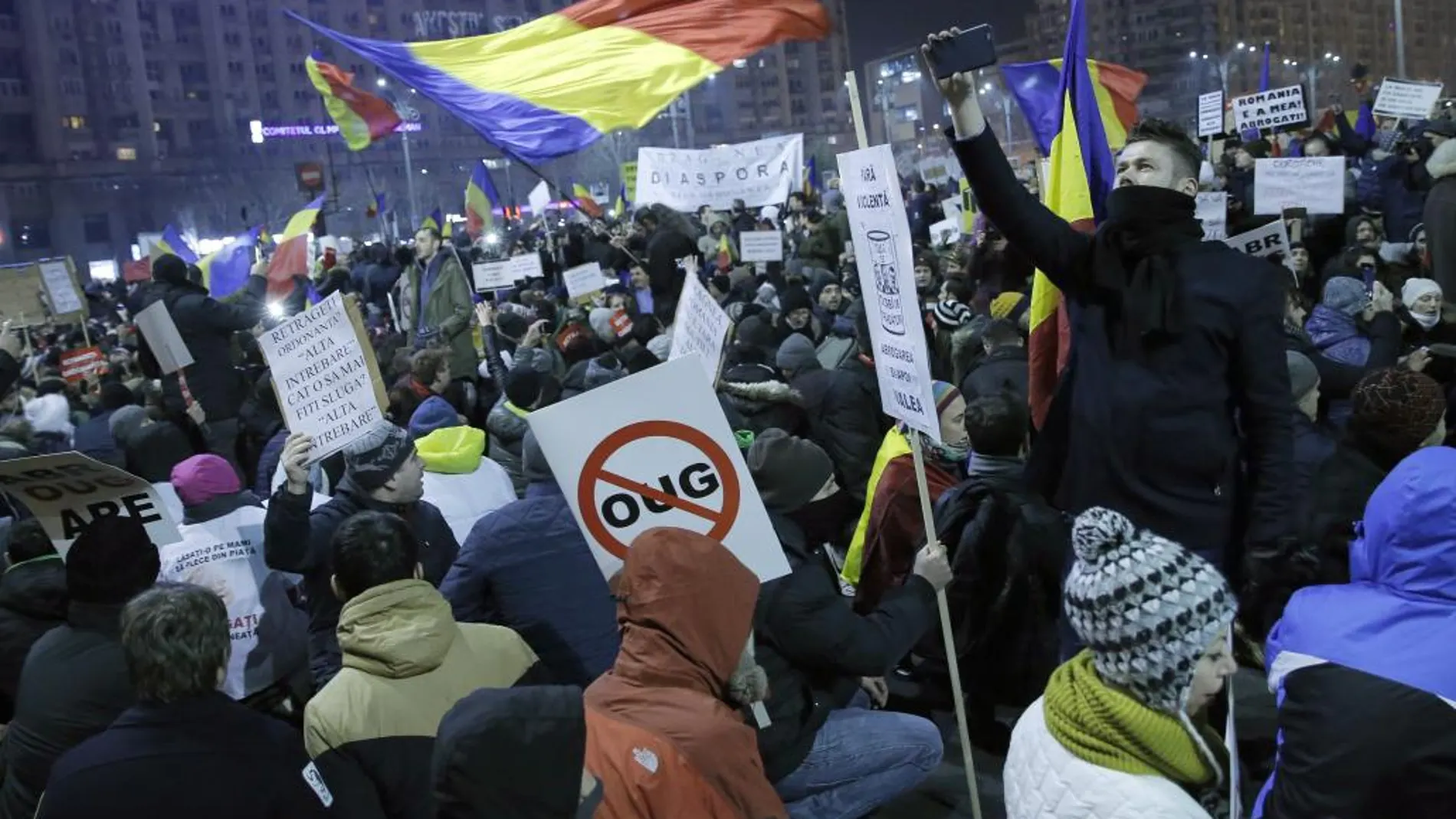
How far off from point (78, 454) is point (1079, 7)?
4.15 metres

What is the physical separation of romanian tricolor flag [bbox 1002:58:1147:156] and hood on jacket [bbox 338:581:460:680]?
805 cm

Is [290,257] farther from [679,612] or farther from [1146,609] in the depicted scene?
[1146,609]

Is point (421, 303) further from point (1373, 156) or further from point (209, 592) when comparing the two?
point (1373, 156)

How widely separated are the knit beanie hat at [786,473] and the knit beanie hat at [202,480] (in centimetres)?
225

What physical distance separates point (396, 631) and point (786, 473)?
1280mm

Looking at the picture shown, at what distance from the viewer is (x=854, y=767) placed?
4.18 metres

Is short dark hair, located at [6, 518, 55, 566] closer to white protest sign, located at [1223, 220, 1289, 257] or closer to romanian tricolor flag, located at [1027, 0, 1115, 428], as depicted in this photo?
romanian tricolor flag, located at [1027, 0, 1115, 428]

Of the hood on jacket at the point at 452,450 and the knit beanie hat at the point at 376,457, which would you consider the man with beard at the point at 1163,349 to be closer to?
the knit beanie hat at the point at 376,457

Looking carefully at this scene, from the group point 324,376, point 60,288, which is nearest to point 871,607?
point 324,376

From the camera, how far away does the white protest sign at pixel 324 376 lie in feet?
16.2

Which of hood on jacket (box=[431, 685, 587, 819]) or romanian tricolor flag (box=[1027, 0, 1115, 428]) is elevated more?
romanian tricolor flag (box=[1027, 0, 1115, 428])

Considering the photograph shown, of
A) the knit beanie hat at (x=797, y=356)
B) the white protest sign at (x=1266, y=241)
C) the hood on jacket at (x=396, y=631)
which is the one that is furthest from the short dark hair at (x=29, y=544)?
the white protest sign at (x=1266, y=241)

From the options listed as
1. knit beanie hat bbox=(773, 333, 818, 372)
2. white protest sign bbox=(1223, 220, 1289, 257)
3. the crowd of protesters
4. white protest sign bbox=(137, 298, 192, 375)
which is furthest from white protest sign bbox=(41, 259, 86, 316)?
white protest sign bbox=(1223, 220, 1289, 257)

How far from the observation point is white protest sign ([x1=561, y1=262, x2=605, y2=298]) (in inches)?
494
